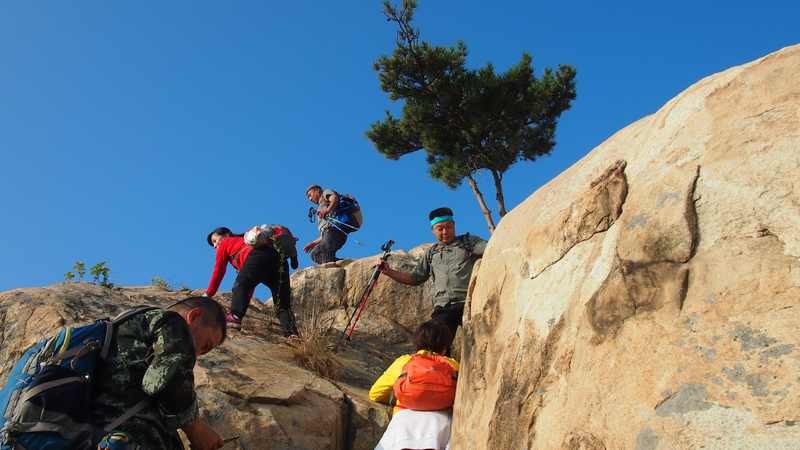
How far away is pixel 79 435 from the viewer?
9.48 ft

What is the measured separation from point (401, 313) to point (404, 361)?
4329mm

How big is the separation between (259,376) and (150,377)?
3149mm

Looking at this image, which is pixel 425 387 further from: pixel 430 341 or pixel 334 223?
pixel 334 223

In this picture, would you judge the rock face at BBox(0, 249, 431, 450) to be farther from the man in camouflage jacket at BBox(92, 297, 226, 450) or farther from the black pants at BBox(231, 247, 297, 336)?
the man in camouflage jacket at BBox(92, 297, 226, 450)

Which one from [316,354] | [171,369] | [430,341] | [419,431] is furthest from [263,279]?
[171,369]

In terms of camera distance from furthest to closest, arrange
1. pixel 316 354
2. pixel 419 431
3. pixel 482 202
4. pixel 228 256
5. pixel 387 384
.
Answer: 1. pixel 482 202
2. pixel 228 256
3. pixel 316 354
4. pixel 387 384
5. pixel 419 431

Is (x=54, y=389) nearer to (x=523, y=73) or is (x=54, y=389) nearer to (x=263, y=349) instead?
(x=263, y=349)

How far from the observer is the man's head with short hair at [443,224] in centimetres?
645

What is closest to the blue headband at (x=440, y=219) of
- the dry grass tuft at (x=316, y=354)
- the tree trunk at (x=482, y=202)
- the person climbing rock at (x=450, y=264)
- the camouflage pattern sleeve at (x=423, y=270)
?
the person climbing rock at (x=450, y=264)

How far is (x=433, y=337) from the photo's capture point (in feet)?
15.9

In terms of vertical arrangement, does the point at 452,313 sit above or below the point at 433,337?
above

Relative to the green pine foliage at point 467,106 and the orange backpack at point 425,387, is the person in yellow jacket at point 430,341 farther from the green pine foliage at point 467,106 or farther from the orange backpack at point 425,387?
the green pine foliage at point 467,106

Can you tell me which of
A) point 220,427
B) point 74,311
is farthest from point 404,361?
point 74,311

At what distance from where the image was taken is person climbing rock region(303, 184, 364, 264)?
35.7 feet
